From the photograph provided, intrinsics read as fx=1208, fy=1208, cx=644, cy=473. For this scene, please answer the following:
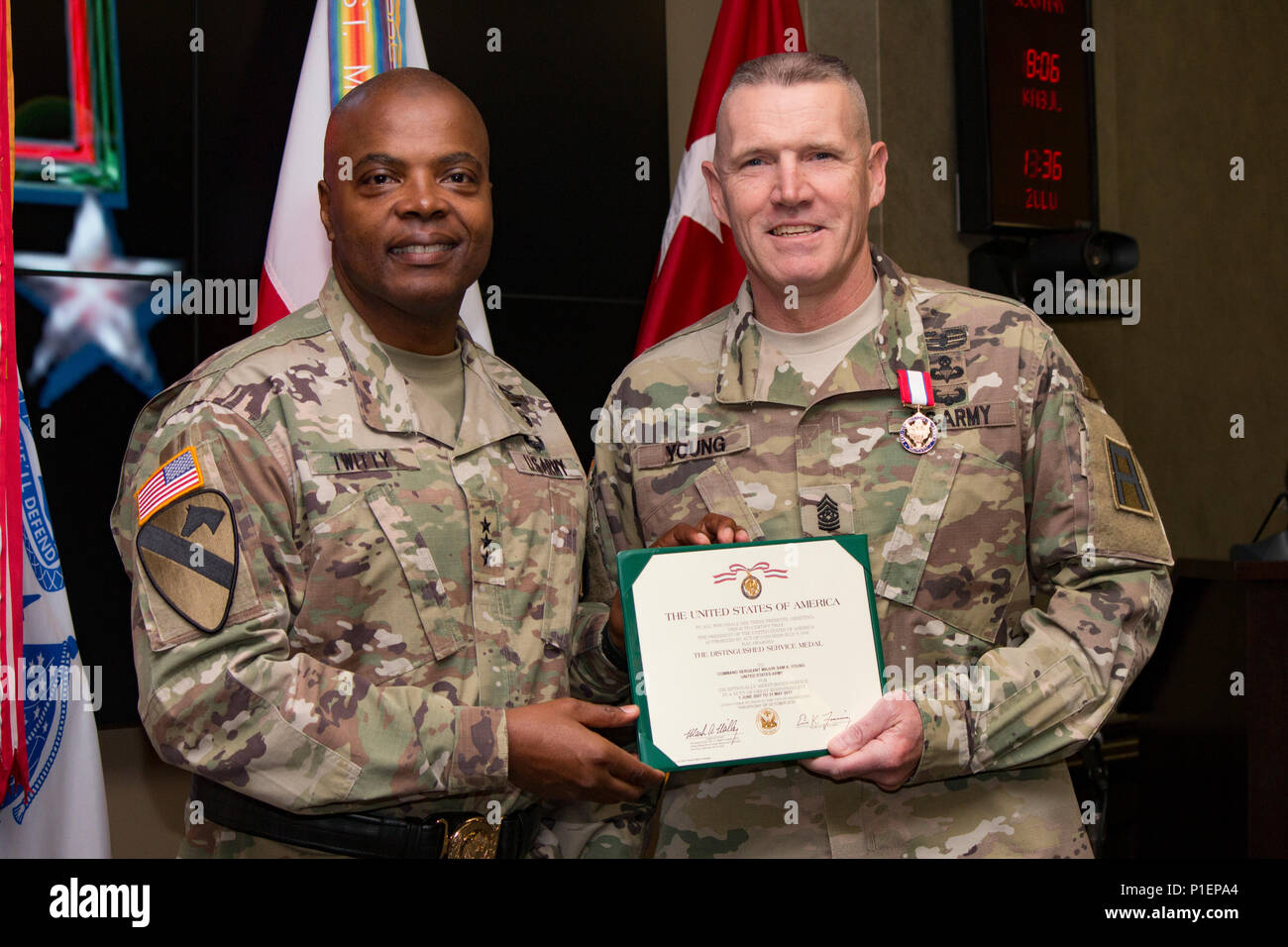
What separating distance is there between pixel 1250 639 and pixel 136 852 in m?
2.79

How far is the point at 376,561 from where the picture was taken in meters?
1.84

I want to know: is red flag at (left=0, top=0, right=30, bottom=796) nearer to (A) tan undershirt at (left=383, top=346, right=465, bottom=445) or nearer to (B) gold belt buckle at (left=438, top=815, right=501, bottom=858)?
(A) tan undershirt at (left=383, top=346, right=465, bottom=445)

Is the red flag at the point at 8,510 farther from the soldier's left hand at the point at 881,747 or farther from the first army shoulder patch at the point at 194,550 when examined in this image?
the soldier's left hand at the point at 881,747

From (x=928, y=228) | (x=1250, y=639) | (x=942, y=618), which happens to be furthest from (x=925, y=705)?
(x=928, y=228)

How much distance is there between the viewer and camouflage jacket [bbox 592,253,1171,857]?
1.87 metres

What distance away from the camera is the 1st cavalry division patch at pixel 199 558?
1.68m

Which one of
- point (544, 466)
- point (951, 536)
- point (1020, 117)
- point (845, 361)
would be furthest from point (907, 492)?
point (1020, 117)

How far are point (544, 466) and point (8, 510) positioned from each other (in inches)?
34.4
